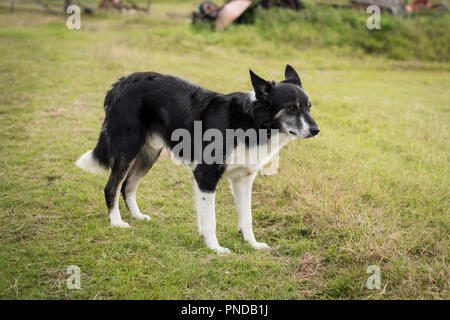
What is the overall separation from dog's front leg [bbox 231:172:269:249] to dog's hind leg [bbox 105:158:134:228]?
112cm

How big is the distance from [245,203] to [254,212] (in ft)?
2.49

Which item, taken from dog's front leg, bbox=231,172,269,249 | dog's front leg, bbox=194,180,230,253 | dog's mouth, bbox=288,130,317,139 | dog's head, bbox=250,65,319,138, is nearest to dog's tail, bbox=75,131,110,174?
dog's front leg, bbox=194,180,230,253

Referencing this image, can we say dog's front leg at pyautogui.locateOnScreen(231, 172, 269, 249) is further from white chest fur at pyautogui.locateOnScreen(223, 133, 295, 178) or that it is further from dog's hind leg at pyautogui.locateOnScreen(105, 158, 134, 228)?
dog's hind leg at pyautogui.locateOnScreen(105, 158, 134, 228)

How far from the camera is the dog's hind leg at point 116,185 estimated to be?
4012mm

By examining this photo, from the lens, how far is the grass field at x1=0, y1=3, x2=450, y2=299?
323cm

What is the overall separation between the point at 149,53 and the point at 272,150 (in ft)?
34.5

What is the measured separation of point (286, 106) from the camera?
3.42 meters

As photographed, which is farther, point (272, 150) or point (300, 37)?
point (300, 37)

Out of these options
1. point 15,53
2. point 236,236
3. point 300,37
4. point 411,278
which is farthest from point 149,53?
point 411,278

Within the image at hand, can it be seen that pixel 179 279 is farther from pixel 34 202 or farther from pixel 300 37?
pixel 300 37

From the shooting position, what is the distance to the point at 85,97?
869 centimetres

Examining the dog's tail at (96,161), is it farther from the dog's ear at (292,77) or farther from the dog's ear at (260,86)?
the dog's ear at (292,77)

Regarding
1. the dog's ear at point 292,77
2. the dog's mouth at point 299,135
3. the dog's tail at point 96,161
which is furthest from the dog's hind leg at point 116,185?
the dog's ear at point 292,77

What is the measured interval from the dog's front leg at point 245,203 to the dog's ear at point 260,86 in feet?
2.70
